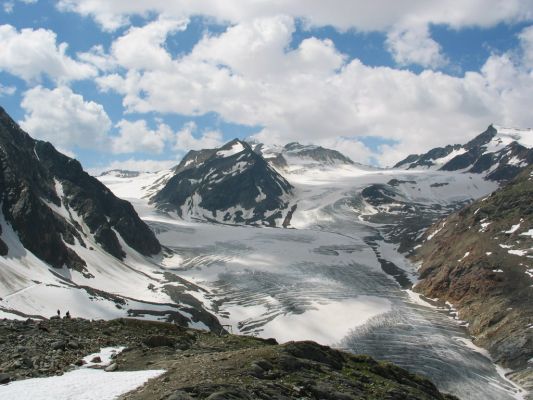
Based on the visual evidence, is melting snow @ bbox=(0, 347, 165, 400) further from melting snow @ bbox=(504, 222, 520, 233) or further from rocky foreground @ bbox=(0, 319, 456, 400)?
melting snow @ bbox=(504, 222, 520, 233)

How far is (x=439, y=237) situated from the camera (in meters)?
193

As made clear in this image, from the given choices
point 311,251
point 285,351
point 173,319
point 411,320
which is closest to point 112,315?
point 173,319

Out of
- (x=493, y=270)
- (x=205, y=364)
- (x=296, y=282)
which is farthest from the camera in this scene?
(x=296, y=282)

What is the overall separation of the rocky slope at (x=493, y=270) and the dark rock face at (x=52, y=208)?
3487 inches

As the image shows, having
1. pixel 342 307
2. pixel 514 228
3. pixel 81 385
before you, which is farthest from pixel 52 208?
pixel 81 385

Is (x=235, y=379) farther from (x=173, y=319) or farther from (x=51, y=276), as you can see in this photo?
(x=51, y=276)

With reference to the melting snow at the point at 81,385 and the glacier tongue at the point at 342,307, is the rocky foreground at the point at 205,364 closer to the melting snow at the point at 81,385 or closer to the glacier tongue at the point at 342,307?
the melting snow at the point at 81,385

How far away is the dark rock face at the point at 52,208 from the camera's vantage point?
13238cm

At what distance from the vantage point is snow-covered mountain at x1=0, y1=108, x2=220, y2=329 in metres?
94.4

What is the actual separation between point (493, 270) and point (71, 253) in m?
98.6

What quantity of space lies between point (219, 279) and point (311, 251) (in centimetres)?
4806

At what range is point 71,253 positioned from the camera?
138 m

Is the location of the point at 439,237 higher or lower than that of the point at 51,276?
higher

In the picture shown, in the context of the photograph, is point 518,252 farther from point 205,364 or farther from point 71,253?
point 205,364
